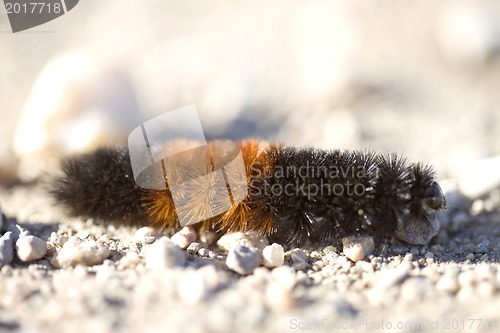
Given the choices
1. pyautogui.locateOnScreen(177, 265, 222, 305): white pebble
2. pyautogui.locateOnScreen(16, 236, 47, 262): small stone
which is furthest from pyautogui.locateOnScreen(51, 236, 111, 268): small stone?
pyautogui.locateOnScreen(177, 265, 222, 305): white pebble

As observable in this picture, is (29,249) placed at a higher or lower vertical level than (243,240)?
higher

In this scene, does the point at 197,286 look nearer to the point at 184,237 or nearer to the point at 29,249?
Answer: the point at 184,237

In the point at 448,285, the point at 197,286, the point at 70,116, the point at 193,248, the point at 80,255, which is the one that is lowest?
the point at 448,285

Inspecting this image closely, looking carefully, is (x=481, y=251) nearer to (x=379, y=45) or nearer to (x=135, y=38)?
(x=379, y=45)

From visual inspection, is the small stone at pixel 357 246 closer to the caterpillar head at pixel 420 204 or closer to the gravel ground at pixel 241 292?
the gravel ground at pixel 241 292

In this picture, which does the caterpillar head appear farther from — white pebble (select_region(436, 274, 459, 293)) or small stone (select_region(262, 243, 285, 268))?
small stone (select_region(262, 243, 285, 268))

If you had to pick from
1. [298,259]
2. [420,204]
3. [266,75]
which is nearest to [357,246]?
[298,259]
